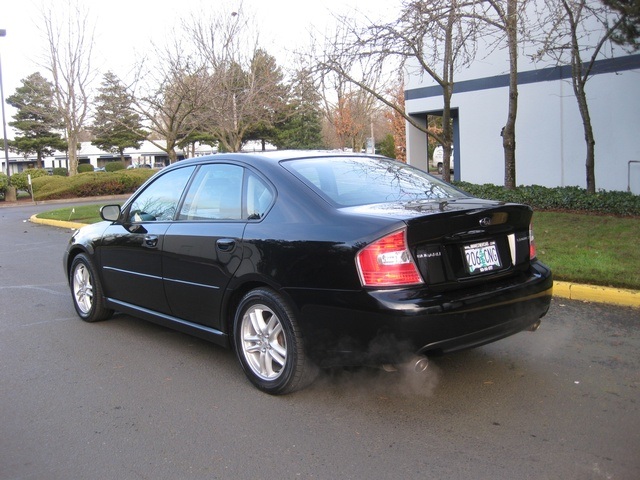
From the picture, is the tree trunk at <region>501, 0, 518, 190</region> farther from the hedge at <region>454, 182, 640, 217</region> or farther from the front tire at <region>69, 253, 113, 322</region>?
the front tire at <region>69, 253, 113, 322</region>

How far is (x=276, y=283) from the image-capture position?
12.6ft

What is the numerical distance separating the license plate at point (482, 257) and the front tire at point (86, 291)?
12.3 ft

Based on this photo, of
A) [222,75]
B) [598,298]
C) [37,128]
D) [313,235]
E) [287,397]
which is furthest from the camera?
[37,128]

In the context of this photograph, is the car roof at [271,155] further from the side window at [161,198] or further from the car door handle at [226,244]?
the car door handle at [226,244]

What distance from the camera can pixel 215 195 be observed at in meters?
4.64

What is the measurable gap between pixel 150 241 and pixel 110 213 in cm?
92

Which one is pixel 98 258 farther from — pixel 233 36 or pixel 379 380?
pixel 233 36

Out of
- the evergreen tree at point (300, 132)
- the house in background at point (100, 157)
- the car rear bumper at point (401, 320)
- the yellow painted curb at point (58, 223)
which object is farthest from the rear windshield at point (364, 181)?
the house in background at point (100, 157)

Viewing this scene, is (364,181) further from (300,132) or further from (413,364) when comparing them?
(300,132)

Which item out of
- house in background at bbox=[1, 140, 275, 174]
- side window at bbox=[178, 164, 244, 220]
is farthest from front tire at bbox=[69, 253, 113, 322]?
house in background at bbox=[1, 140, 275, 174]

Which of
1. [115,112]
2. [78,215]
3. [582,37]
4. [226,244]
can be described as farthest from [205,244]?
[115,112]

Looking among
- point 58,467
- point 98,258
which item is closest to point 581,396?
point 58,467

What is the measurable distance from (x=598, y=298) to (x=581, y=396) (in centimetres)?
264

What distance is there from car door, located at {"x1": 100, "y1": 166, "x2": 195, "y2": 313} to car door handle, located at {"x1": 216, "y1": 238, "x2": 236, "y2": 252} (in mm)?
794
